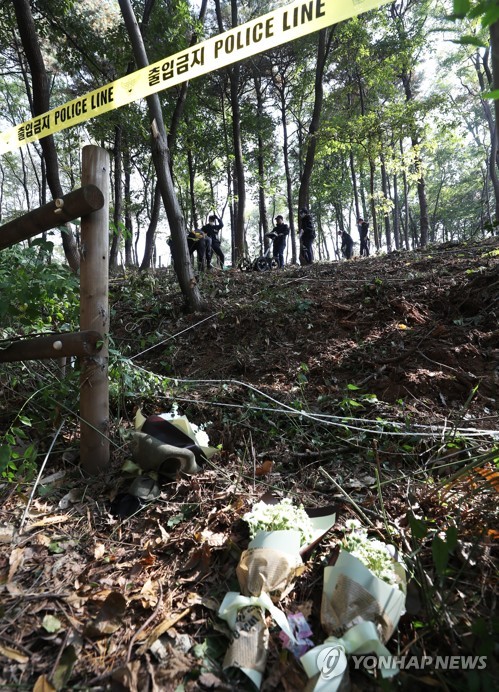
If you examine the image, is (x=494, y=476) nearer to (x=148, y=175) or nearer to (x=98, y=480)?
(x=98, y=480)

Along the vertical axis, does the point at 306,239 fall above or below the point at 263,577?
above

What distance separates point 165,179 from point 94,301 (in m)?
3.16

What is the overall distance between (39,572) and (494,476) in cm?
189

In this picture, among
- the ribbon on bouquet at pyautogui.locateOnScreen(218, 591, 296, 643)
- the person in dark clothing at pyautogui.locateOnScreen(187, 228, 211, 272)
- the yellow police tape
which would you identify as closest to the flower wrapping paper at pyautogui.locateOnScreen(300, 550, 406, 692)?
the ribbon on bouquet at pyautogui.locateOnScreen(218, 591, 296, 643)

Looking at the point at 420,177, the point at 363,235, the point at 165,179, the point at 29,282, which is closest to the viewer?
the point at 29,282

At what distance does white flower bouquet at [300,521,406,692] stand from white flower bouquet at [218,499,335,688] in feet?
0.39

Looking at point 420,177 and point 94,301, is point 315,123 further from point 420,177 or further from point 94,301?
point 94,301

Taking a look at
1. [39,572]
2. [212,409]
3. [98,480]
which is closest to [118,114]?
[212,409]

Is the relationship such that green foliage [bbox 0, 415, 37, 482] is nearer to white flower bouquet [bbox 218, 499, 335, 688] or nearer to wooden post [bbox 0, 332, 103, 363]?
wooden post [bbox 0, 332, 103, 363]

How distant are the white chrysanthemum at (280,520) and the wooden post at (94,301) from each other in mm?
1056

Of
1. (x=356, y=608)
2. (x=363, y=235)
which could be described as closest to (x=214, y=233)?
(x=363, y=235)

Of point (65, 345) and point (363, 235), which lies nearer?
point (65, 345)

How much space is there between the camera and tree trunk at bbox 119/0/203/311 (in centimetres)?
418

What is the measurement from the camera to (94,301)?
195cm
